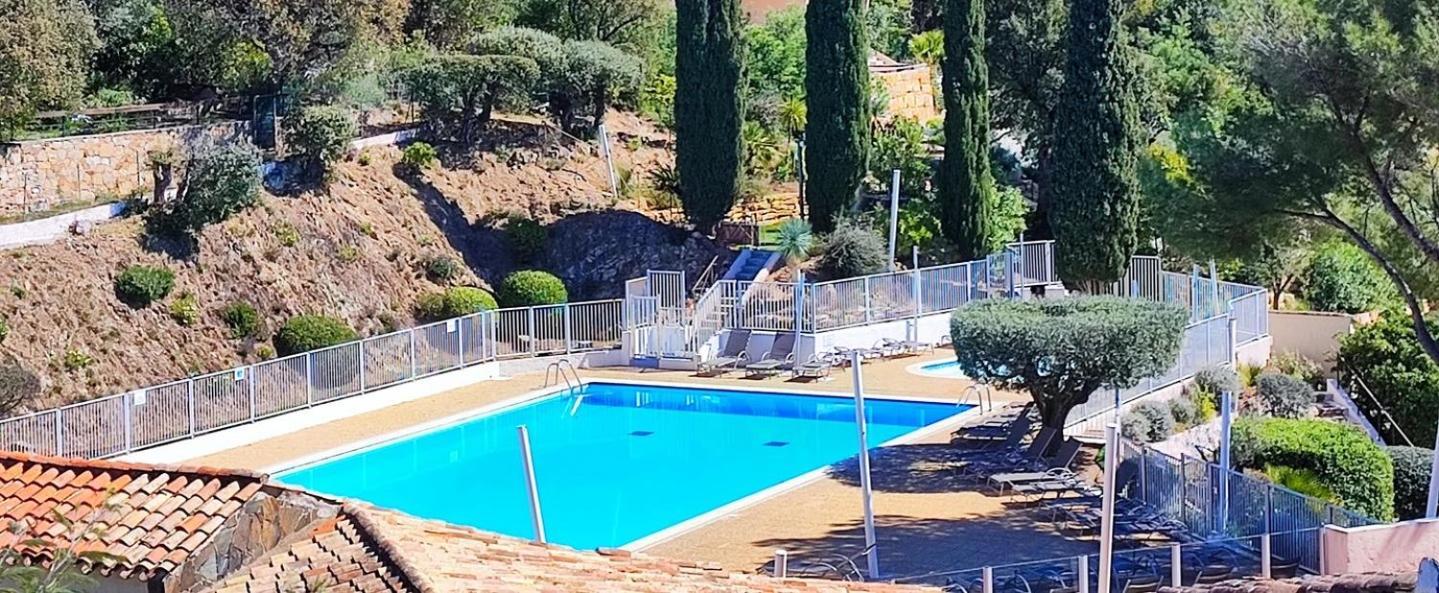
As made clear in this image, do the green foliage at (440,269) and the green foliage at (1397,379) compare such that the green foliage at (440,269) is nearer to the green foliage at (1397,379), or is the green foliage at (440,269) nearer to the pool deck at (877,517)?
the pool deck at (877,517)

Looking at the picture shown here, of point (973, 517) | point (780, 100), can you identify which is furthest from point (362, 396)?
point (780, 100)

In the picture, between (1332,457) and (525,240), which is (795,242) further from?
(1332,457)

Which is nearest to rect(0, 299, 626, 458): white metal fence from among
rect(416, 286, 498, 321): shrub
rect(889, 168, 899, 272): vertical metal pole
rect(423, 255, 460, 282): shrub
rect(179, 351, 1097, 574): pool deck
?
rect(179, 351, 1097, 574): pool deck

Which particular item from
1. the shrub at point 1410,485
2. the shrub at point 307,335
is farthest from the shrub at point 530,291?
the shrub at point 1410,485

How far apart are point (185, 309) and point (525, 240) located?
8.42 metres

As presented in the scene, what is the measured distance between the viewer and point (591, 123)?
42969mm

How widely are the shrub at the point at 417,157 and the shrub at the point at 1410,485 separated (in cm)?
2140

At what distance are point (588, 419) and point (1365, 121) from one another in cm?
1393

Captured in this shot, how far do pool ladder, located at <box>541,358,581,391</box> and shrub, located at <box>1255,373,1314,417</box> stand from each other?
1156cm

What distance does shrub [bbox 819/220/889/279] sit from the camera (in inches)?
1372

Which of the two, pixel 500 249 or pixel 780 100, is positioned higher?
pixel 780 100

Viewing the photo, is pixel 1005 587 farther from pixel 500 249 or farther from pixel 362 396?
pixel 500 249

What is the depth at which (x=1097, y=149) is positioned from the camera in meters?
32.5

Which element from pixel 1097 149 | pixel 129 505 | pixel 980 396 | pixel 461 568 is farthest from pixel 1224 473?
pixel 1097 149
